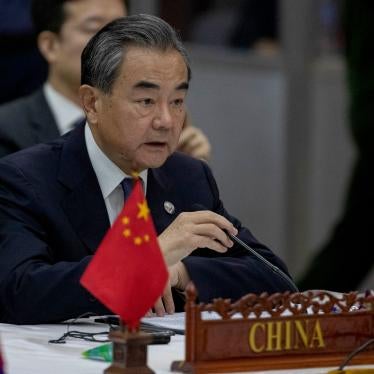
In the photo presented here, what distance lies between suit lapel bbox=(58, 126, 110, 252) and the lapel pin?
20 cm

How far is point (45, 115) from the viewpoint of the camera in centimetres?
546

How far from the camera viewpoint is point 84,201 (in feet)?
13.1

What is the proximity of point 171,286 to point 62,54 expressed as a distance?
6.41 feet

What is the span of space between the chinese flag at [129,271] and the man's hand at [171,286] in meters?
0.73

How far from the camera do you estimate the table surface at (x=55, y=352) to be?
318 cm

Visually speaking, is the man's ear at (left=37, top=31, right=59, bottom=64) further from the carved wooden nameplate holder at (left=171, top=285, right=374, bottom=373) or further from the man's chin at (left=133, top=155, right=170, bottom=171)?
the carved wooden nameplate holder at (left=171, top=285, right=374, bottom=373)

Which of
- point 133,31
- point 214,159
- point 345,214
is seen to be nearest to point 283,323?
point 133,31

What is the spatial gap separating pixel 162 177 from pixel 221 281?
0.40 metres

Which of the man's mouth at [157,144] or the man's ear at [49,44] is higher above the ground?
the man's ear at [49,44]

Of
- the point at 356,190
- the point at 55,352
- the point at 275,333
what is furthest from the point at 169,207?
the point at 356,190

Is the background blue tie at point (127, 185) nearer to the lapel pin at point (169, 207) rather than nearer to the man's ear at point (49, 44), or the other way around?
the lapel pin at point (169, 207)

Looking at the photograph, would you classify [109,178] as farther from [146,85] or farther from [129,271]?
[129,271]

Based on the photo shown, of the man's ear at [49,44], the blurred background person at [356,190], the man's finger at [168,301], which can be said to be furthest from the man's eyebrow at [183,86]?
the blurred background person at [356,190]

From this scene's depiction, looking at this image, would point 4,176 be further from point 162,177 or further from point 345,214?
point 345,214
